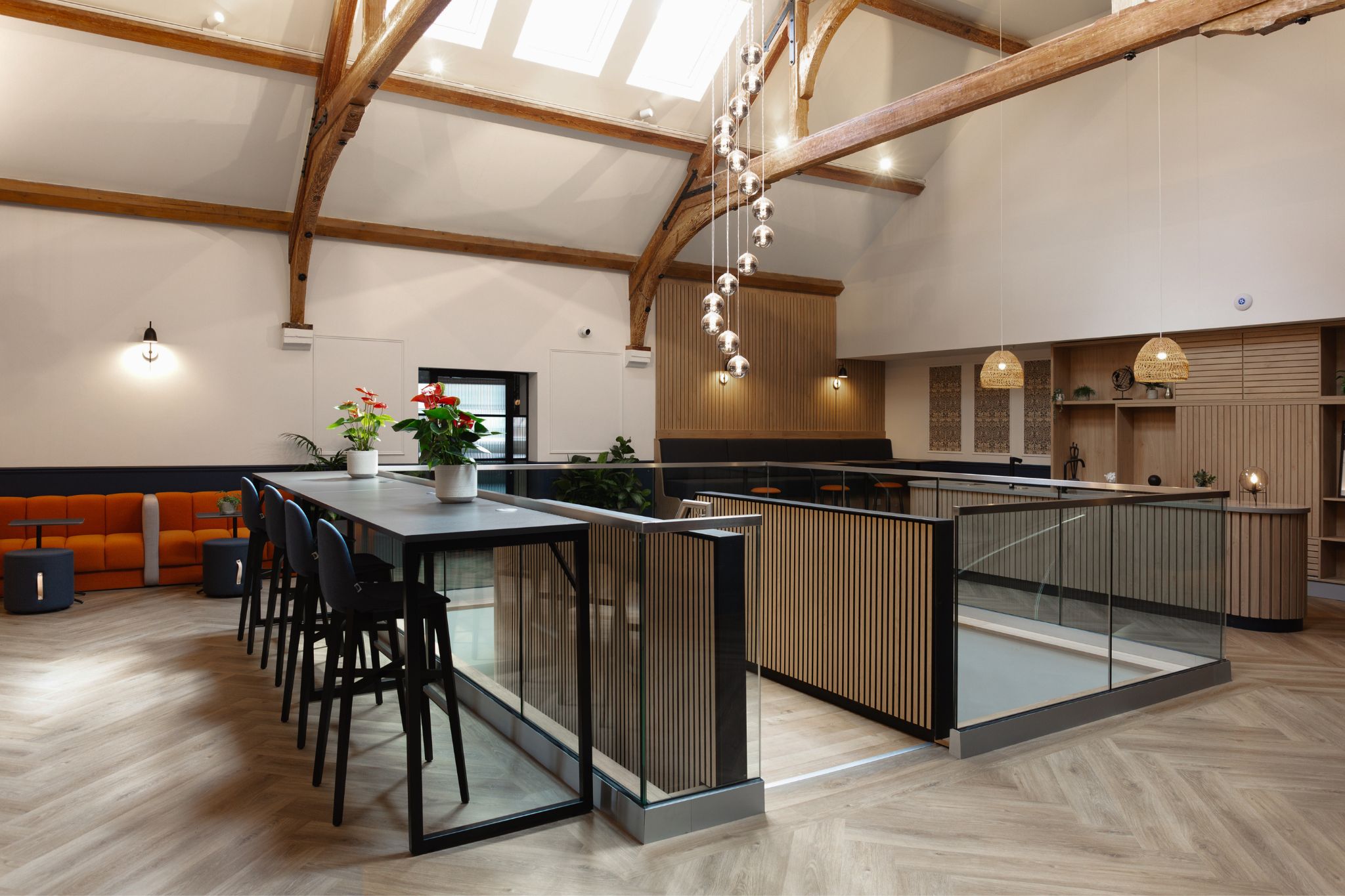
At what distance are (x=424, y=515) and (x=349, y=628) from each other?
17.7 inches

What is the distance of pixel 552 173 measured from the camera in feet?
28.5

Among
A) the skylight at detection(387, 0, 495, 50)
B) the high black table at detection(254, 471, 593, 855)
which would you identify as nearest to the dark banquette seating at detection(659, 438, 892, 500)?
the high black table at detection(254, 471, 593, 855)

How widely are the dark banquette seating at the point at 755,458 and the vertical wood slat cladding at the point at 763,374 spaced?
20 cm

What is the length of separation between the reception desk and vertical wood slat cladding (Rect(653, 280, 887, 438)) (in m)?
5.83

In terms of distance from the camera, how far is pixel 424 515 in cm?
291

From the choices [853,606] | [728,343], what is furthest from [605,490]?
[853,606]

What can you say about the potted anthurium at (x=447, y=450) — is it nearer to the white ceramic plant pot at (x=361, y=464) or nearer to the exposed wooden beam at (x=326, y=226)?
the white ceramic plant pot at (x=361, y=464)

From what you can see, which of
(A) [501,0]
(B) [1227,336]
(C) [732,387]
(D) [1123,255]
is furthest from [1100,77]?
(A) [501,0]

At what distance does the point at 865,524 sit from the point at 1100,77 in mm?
7146

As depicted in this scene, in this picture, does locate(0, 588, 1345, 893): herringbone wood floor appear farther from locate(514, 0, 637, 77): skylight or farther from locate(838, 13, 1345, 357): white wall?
locate(514, 0, 637, 77): skylight

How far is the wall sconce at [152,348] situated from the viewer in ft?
24.9

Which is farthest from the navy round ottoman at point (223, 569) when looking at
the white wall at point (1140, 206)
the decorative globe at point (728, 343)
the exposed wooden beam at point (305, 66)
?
the white wall at point (1140, 206)

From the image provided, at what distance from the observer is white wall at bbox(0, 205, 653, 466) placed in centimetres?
723

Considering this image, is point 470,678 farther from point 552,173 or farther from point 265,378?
point 552,173
